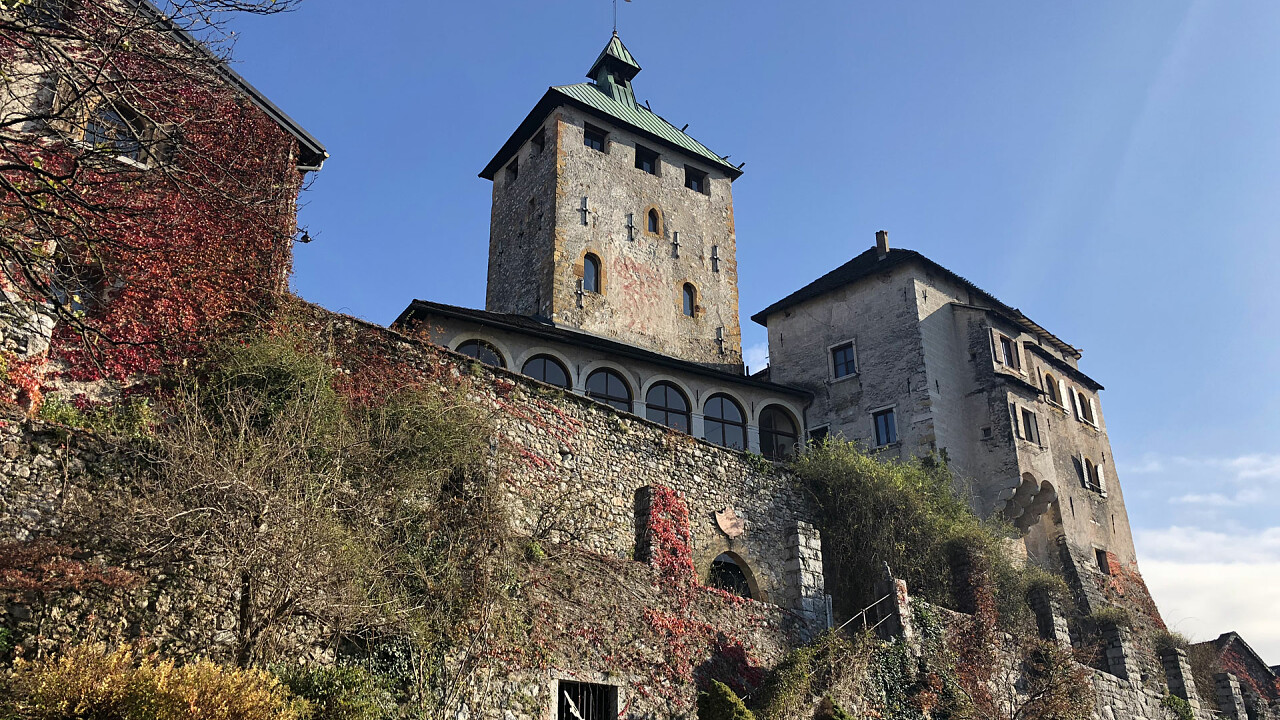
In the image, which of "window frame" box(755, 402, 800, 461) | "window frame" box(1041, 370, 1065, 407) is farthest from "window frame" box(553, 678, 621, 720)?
"window frame" box(1041, 370, 1065, 407)

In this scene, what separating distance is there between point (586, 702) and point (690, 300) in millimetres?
18377

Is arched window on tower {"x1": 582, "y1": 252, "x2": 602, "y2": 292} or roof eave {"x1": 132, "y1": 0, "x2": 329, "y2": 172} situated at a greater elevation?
arched window on tower {"x1": 582, "y1": 252, "x2": 602, "y2": 292}

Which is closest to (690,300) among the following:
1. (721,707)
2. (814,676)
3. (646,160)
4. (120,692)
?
(646,160)

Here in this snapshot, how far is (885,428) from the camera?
86.6 feet

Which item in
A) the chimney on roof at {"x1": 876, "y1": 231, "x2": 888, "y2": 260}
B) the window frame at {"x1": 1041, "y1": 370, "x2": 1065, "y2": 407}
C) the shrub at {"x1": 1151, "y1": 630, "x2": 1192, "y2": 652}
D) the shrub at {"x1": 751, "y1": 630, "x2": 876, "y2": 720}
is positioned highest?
the chimney on roof at {"x1": 876, "y1": 231, "x2": 888, "y2": 260}

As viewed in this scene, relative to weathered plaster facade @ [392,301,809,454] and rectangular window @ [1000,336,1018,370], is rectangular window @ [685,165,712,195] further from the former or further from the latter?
rectangular window @ [1000,336,1018,370]

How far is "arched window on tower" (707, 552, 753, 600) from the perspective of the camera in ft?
58.0

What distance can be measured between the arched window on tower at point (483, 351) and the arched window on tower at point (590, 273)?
6.04 metres

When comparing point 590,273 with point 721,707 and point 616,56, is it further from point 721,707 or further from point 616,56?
point 721,707

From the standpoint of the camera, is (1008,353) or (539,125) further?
(539,125)

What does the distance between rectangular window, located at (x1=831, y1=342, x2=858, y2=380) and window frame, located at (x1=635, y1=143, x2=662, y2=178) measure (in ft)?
26.3

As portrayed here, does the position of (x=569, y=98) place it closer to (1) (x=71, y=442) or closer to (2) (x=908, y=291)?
(2) (x=908, y=291)

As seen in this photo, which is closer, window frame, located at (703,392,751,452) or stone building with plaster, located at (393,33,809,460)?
stone building with plaster, located at (393,33,809,460)

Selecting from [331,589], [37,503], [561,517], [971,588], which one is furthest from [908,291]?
[37,503]
